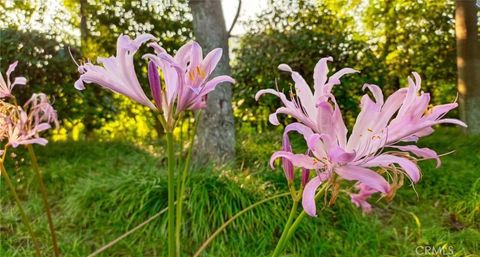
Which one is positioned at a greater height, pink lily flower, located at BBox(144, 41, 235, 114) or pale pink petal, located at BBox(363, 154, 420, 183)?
pink lily flower, located at BBox(144, 41, 235, 114)

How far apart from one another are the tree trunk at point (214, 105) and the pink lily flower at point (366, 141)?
3.16 meters

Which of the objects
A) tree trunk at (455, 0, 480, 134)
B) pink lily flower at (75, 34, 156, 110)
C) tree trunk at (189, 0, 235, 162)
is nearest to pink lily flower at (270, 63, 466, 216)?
pink lily flower at (75, 34, 156, 110)

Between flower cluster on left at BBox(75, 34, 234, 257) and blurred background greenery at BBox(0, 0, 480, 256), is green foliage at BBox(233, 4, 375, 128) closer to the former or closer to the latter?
blurred background greenery at BBox(0, 0, 480, 256)

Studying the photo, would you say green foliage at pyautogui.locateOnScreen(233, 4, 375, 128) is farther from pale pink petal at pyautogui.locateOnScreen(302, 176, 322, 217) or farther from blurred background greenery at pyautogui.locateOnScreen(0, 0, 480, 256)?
pale pink petal at pyautogui.locateOnScreen(302, 176, 322, 217)

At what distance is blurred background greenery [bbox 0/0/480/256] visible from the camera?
3021mm

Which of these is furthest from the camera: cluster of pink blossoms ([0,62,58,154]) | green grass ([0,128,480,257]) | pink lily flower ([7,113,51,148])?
green grass ([0,128,480,257])

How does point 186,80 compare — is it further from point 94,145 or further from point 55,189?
point 94,145

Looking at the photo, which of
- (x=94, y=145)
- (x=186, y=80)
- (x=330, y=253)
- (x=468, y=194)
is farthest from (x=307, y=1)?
(x=186, y=80)

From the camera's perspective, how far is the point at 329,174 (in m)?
0.78

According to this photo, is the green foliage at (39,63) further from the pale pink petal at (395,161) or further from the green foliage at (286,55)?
the pale pink petal at (395,161)

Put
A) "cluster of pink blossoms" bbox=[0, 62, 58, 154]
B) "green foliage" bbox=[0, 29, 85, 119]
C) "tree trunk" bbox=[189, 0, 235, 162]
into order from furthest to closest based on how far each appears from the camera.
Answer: "green foliage" bbox=[0, 29, 85, 119]
"tree trunk" bbox=[189, 0, 235, 162]
"cluster of pink blossoms" bbox=[0, 62, 58, 154]

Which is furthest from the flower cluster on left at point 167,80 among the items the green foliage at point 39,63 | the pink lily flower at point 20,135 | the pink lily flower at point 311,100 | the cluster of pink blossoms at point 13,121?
the green foliage at point 39,63
